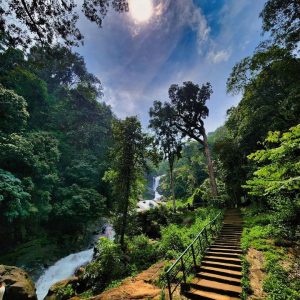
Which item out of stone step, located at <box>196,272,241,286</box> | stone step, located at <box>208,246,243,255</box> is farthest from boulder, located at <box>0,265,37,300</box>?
stone step, located at <box>208,246,243,255</box>

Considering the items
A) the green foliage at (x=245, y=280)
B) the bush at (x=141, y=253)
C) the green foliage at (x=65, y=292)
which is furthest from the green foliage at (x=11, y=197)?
the green foliage at (x=245, y=280)

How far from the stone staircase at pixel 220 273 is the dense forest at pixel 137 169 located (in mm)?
412

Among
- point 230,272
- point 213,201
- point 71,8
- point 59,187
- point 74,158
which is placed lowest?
point 230,272

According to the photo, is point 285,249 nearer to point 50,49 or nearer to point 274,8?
point 50,49

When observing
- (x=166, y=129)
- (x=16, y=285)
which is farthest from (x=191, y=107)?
(x=16, y=285)

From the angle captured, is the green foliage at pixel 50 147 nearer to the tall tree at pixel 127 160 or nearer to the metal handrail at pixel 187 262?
the tall tree at pixel 127 160

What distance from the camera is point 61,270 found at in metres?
16.5

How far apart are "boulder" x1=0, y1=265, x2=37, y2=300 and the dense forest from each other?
137 cm

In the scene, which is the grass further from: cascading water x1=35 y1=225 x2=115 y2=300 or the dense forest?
cascading water x1=35 y1=225 x2=115 y2=300

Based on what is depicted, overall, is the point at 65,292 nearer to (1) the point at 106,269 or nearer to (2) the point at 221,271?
(1) the point at 106,269

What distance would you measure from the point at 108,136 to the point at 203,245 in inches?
1034

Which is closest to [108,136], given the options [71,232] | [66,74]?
[71,232]

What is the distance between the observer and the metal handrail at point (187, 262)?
6617 mm

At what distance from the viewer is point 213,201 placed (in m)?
20.4
